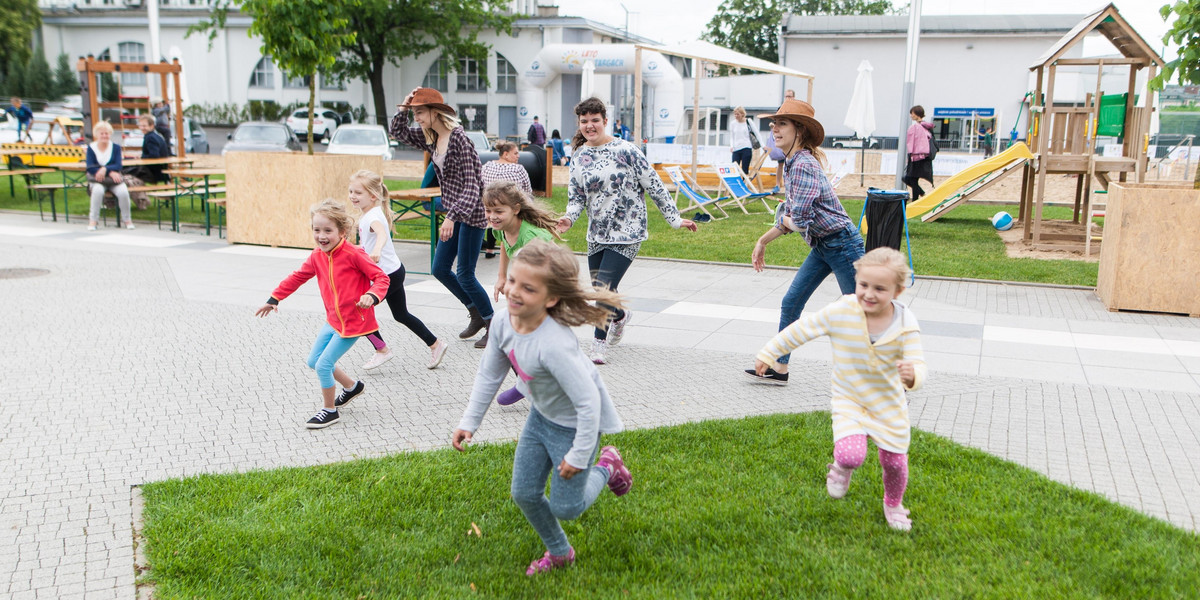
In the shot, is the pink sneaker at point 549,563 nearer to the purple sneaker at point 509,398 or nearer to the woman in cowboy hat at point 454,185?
the purple sneaker at point 509,398

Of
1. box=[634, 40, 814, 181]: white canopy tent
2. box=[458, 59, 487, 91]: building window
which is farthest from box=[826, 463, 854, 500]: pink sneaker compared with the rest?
box=[458, 59, 487, 91]: building window

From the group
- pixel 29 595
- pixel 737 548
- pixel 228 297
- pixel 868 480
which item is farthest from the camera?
pixel 228 297

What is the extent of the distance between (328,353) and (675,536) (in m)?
2.36

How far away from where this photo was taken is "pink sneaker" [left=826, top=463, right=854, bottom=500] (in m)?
3.87

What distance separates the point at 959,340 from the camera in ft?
24.0

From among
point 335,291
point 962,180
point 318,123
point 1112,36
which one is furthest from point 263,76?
point 335,291

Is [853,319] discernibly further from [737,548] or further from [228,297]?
[228,297]

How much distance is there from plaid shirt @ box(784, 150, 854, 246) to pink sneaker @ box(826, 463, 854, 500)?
2219 mm

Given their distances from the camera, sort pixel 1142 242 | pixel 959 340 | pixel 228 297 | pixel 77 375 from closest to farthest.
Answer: pixel 77 375
pixel 959 340
pixel 1142 242
pixel 228 297

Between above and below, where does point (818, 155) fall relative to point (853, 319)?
above

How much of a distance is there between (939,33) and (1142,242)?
32508mm

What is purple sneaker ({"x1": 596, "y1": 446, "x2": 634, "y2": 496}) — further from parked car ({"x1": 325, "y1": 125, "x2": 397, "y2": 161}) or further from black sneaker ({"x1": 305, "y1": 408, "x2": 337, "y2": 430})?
parked car ({"x1": 325, "y1": 125, "x2": 397, "y2": 161})

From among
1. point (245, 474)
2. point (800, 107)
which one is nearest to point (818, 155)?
point (800, 107)

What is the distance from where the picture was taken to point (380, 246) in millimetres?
5961
